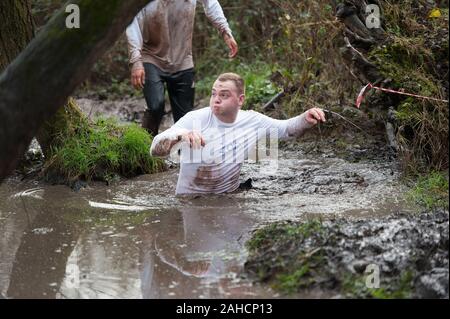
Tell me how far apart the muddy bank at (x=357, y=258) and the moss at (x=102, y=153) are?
3058 millimetres

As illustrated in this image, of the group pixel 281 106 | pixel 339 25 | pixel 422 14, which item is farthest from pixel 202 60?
pixel 422 14

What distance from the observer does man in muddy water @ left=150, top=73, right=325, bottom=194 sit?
7.26 metres

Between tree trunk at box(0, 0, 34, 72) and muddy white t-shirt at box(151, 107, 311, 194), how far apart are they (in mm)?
1927

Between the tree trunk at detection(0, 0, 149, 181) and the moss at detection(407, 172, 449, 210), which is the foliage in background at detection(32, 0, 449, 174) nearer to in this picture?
the moss at detection(407, 172, 449, 210)

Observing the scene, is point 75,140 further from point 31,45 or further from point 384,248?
point 384,248

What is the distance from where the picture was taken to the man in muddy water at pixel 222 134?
7.26 meters

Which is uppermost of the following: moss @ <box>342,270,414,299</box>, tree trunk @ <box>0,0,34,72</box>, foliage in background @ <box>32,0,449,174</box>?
tree trunk @ <box>0,0,34,72</box>

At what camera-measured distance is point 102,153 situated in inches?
330

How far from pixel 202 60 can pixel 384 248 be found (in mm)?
10003

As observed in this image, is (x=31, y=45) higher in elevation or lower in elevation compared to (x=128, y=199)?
higher

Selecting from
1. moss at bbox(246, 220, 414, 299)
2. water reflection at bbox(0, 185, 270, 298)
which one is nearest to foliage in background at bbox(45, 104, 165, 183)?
water reflection at bbox(0, 185, 270, 298)

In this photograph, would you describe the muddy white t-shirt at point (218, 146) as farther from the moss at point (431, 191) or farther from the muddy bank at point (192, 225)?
the moss at point (431, 191)

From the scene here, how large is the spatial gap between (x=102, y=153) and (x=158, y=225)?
2.07 m

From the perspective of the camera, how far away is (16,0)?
806 cm
